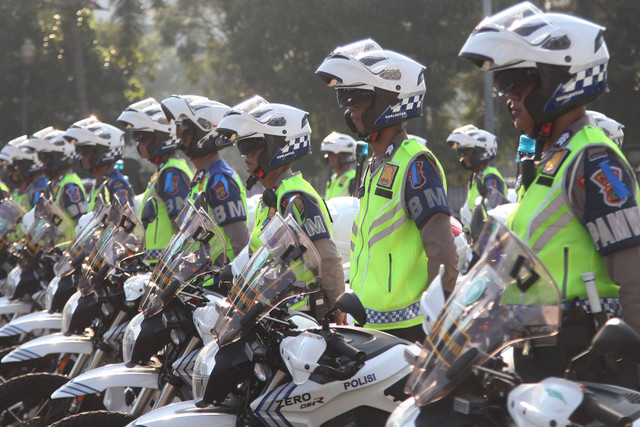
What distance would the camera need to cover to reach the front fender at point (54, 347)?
516cm

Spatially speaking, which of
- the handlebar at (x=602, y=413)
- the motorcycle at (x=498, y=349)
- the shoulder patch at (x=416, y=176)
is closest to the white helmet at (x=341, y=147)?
the shoulder patch at (x=416, y=176)

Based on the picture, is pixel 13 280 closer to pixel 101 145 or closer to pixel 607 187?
pixel 101 145

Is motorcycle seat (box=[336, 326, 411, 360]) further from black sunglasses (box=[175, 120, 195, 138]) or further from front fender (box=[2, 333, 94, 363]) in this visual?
black sunglasses (box=[175, 120, 195, 138])

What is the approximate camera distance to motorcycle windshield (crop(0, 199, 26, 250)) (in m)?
8.62

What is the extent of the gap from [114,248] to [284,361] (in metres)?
2.24

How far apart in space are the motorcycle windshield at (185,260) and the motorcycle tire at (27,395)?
0.92 m

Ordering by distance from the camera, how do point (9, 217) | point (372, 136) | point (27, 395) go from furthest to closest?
point (9, 217) → point (27, 395) → point (372, 136)

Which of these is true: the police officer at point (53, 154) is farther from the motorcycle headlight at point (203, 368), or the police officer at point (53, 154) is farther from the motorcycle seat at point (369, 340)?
the motorcycle seat at point (369, 340)

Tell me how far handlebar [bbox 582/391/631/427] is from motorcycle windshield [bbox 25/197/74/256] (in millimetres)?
5677

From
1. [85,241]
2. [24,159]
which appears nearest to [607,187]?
[85,241]

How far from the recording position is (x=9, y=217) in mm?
8641

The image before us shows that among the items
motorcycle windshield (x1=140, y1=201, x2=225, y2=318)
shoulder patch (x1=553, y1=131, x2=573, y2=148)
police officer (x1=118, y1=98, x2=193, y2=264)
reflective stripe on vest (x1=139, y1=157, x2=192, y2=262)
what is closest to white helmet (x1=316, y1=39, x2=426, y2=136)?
motorcycle windshield (x1=140, y1=201, x2=225, y2=318)

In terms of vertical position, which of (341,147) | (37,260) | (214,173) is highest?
(214,173)

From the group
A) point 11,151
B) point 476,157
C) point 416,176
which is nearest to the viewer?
point 416,176
